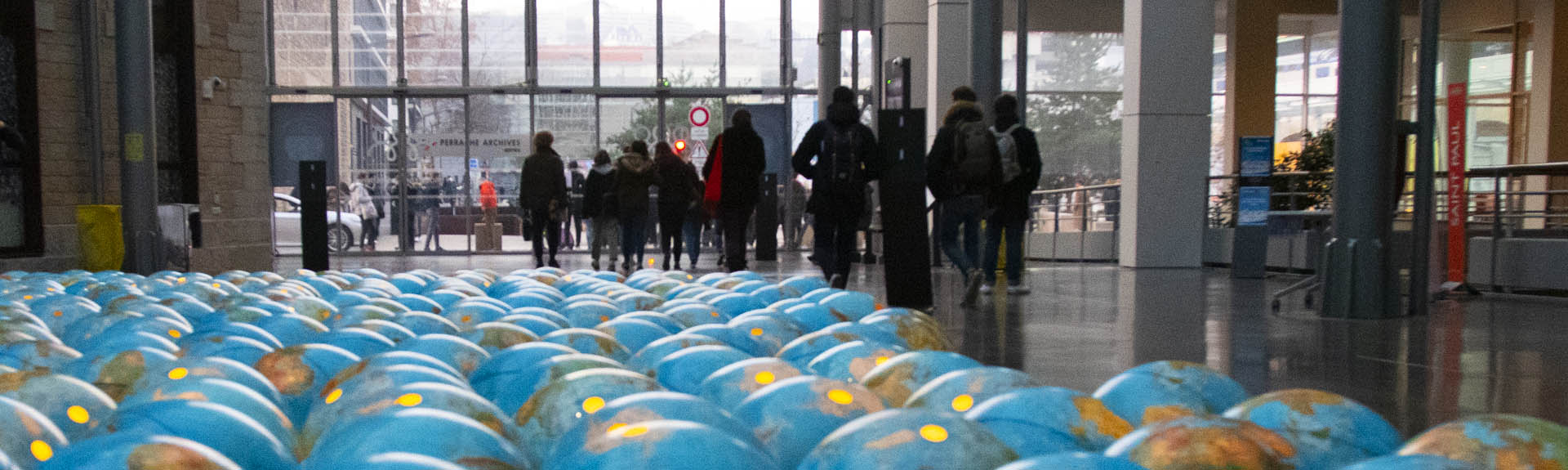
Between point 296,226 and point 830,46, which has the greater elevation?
point 830,46

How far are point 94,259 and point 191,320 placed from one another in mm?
8015

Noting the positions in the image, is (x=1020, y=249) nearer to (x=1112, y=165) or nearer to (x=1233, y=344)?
(x=1233, y=344)

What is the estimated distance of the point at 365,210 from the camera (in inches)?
959

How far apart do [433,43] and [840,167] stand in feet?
54.7

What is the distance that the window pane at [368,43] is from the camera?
→ 2402 centimetres

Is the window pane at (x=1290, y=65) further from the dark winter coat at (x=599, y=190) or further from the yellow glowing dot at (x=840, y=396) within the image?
the yellow glowing dot at (x=840, y=396)

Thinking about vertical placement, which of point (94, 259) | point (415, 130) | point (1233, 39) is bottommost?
point (94, 259)

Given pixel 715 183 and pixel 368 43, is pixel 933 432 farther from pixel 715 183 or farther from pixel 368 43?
pixel 368 43

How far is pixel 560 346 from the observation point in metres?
3.79

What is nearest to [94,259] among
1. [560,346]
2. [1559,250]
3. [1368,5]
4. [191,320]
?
[191,320]

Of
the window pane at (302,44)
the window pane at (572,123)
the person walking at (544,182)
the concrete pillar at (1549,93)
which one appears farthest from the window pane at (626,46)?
the concrete pillar at (1549,93)

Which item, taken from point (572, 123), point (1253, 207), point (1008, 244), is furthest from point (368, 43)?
point (1008, 244)

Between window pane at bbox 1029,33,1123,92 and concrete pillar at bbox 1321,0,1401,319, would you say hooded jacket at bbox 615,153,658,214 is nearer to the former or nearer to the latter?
concrete pillar at bbox 1321,0,1401,319

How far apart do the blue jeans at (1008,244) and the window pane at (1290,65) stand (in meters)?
19.1
